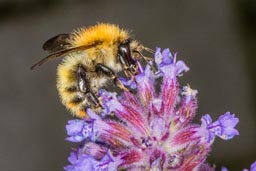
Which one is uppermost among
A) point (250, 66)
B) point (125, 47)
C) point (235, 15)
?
point (235, 15)

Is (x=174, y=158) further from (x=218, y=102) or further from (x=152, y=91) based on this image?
(x=218, y=102)

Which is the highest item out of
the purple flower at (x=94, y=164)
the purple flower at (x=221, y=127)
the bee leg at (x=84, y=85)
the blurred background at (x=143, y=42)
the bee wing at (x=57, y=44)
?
the blurred background at (x=143, y=42)

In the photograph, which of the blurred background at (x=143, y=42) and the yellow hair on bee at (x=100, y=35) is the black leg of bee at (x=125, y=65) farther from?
the blurred background at (x=143, y=42)

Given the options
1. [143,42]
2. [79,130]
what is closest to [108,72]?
[79,130]

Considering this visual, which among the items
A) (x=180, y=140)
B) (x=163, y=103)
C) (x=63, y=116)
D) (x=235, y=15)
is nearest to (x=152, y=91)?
(x=163, y=103)

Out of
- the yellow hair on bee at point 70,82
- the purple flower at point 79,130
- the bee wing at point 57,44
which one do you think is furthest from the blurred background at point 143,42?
the purple flower at point 79,130

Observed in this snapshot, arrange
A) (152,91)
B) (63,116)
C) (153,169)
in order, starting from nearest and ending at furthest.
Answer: (153,169) < (152,91) < (63,116)
